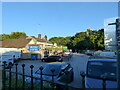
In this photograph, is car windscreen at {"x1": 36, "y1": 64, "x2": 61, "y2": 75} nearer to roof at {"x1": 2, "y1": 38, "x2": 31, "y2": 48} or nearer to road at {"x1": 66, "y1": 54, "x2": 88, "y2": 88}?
road at {"x1": 66, "y1": 54, "x2": 88, "y2": 88}

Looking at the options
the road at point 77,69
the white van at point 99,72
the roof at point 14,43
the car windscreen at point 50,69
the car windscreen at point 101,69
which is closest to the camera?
the white van at point 99,72

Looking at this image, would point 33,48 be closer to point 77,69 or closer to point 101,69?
point 77,69

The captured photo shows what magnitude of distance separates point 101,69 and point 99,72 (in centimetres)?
17

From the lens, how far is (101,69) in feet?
15.6

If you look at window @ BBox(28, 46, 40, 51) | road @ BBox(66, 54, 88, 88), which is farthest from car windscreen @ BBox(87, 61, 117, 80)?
window @ BBox(28, 46, 40, 51)

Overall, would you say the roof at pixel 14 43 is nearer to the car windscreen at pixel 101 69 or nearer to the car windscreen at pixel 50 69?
the car windscreen at pixel 50 69

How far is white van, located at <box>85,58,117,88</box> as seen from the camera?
4086mm

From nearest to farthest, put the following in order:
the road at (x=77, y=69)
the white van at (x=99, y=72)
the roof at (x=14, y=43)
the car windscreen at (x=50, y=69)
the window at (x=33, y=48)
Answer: the white van at (x=99, y=72)
the car windscreen at (x=50, y=69)
the road at (x=77, y=69)
the window at (x=33, y=48)
the roof at (x=14, y=43)

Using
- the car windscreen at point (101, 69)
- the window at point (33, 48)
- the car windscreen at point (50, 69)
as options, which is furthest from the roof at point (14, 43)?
the car windscreen at point (101, 69)

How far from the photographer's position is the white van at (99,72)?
4.09 m

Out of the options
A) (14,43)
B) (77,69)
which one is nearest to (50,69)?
(77,69)

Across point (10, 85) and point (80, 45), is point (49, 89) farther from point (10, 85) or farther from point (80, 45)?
point (80, 45)

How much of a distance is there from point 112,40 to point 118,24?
0.26 metres

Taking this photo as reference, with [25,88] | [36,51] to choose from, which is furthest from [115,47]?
[36,51]
